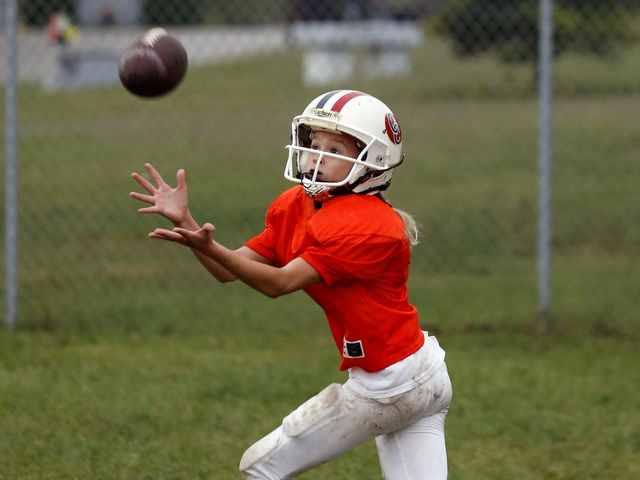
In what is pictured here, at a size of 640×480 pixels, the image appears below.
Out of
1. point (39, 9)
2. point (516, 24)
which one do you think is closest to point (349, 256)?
point (39, 9)

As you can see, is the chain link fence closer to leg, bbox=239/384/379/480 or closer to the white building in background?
the white building in background

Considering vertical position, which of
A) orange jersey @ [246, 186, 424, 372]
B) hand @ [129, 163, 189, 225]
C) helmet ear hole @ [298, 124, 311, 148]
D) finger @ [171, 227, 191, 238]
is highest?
helmet ear hole @ [298, 124, 311, 148]

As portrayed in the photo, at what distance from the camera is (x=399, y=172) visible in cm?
1355

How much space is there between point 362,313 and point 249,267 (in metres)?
0.48

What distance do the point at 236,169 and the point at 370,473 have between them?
293 inches

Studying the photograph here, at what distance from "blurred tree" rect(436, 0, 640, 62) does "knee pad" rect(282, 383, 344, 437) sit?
6040mm

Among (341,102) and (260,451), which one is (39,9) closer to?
(341,102)

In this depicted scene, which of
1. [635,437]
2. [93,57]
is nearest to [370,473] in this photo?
[635,437]

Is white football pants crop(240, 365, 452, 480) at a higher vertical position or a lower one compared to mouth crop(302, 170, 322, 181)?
lower

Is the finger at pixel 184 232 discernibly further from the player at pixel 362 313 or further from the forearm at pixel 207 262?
the player at pixel 362 313

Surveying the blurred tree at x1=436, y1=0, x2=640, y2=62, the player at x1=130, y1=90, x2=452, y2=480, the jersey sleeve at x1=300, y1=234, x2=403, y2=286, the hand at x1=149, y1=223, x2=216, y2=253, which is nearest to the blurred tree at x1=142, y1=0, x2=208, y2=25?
the blurred tree at x1=436, y1=0, x2=640, y2=62

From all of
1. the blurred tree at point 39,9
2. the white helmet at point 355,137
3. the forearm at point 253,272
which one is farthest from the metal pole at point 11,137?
the forearm at point 253,272

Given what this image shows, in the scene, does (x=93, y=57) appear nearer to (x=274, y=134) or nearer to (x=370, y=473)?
(x=274, y=134)

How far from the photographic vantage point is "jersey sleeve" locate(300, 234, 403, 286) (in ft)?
12.9
